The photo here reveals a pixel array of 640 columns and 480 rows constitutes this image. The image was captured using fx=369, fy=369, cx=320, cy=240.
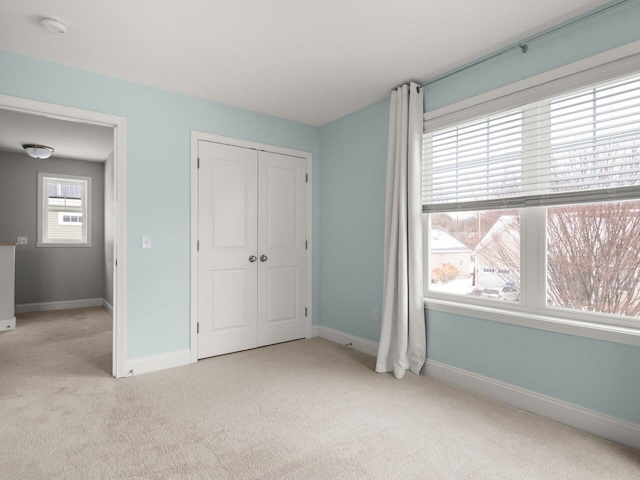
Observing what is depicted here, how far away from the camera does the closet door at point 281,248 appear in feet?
13.2

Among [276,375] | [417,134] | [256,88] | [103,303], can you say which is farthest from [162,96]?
[103,303]

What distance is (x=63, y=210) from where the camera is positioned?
6.16 meters

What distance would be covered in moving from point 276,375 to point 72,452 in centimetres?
152

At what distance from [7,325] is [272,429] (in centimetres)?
444

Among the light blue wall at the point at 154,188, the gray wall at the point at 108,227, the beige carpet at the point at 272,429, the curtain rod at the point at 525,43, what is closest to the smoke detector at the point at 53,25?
the light blue wall at the point at 154,188

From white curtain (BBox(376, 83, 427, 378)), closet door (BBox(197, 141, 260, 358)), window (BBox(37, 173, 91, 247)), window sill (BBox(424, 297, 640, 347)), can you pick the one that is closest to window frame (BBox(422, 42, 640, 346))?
window sill (BBox(424, 297, 640, 347))

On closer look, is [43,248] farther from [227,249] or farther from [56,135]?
[227,249]

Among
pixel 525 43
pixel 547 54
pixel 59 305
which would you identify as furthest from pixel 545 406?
pixel 59 305

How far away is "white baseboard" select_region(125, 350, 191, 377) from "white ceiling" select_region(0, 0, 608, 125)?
7.95 feet

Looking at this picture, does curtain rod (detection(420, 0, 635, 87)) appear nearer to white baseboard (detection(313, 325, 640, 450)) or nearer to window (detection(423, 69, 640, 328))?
window (detection(423, 69, 640, 328))

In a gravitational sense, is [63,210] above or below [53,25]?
→ below

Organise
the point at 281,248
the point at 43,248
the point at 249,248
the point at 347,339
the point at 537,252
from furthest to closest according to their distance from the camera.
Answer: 1. the point at 43,248
2. the point at 281,248
3. the point at 347,339
4. the point at 249,248
5. the point at 537,252

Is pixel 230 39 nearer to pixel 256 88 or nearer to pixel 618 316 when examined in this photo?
pixel 256 88

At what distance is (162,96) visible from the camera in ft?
11.0
